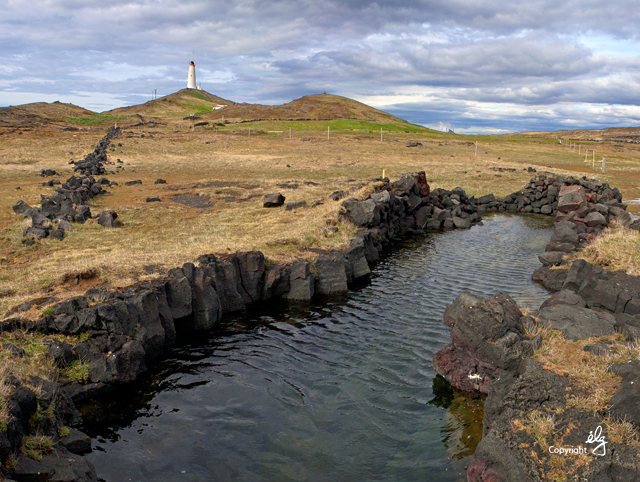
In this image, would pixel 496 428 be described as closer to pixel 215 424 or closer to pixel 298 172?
pixel 215 424

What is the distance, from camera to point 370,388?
1296 centimetres

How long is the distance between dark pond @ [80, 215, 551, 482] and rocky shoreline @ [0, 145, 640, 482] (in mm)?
703

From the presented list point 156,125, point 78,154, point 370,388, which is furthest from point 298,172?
point 156,125

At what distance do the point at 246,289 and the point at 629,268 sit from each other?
15360mm

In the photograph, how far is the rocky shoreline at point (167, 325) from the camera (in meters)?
8.82

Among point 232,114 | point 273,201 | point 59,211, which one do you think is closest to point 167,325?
point 59,211

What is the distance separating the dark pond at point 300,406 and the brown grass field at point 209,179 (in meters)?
4.74

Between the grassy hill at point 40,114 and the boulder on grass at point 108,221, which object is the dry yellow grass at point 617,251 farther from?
the grassy hill at point 40,114

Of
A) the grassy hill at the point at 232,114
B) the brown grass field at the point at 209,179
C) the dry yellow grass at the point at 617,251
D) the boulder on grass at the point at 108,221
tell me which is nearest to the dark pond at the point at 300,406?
the dry yellow grass at the point at 617,251

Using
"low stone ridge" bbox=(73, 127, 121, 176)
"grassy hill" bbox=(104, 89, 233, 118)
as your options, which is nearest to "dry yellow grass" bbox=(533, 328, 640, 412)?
"low stone ridge" bbox=(73, 127, 121, 176)

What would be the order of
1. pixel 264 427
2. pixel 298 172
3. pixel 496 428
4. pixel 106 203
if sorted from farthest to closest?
1. pixel 298 172
2. pixel 106 203
3. pixel 264 427
4. pixel 496 428
